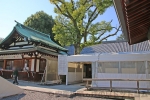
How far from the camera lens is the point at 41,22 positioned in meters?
26.4

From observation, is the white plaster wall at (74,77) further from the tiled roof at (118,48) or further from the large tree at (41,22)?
the large tree at (41,22)

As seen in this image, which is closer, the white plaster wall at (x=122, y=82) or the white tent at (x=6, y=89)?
the white tent at (x=6, y=89)

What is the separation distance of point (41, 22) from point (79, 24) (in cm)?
1278

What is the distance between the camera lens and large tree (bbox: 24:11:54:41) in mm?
26359

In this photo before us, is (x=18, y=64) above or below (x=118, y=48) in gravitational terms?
below

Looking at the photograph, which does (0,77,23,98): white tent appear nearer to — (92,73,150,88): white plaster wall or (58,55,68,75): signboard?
(58,55,68,75): signboard

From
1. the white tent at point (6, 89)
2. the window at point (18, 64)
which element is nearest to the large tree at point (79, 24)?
the window at point (18, 64)

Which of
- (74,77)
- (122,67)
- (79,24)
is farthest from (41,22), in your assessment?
(122,67)

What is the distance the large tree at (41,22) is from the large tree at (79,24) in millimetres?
10492

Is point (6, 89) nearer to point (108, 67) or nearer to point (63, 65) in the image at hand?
point (63, 65)

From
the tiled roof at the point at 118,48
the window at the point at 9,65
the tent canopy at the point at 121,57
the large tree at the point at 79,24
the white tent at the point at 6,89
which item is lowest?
the white tent at the point at 6,89

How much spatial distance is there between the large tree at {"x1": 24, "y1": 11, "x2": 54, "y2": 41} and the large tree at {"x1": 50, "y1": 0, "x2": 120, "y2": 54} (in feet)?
34.4

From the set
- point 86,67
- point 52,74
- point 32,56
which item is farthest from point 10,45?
point 86,67

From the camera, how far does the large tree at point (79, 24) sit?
1527 cm
